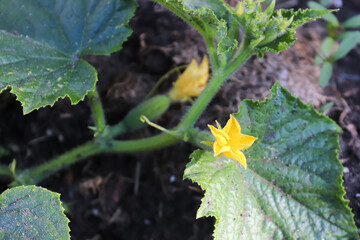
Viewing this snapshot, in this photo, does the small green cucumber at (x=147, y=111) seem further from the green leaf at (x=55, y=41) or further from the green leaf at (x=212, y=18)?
the green leaf at (x=212, y=18)

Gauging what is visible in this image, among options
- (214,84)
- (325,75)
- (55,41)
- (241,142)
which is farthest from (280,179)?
(55,41)

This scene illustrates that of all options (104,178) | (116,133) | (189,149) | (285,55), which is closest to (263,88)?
(285,55)

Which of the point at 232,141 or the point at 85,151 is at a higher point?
the point at 232,141

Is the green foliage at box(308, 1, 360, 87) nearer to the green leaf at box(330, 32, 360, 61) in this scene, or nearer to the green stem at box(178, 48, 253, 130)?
the green leaf at box(330, 32, 360, 61)

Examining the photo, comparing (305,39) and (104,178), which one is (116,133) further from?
(305,39)

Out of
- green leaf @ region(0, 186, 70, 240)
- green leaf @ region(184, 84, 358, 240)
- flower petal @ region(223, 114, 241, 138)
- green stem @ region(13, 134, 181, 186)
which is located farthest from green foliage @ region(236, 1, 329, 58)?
green leaf @ region(0, 186, 70, 240)

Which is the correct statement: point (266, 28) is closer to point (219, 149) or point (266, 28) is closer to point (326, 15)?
point (219, 149)
